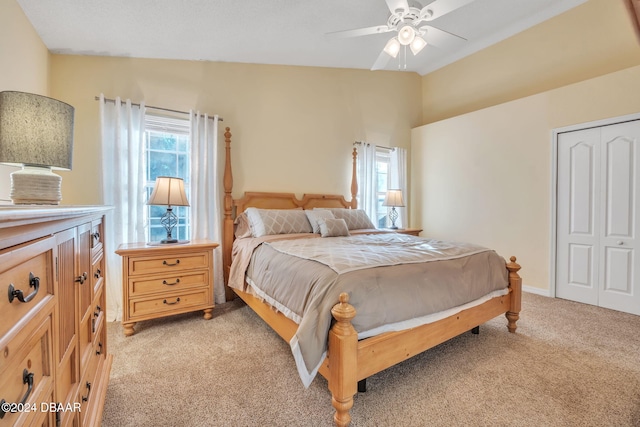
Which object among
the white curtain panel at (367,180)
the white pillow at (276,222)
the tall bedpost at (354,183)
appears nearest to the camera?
the white pillow at (276,222)

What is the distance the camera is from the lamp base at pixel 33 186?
1242 mm

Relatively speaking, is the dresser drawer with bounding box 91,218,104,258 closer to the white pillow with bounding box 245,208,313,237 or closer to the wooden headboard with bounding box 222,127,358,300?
the white pillow with bounding box 245,208,313,237

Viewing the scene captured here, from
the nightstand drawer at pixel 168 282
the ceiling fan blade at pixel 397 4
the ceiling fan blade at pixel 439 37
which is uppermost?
the ceiling fan blade at pixel 397 4

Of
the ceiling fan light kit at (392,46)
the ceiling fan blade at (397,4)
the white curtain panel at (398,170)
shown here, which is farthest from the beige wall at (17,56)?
the white curtain panel at (398,170)

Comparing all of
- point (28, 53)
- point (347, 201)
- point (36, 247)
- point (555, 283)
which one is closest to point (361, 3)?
point (347, 201)

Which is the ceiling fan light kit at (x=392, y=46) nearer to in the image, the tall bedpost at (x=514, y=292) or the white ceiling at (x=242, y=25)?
the white ceiling at (x=242, y=25)

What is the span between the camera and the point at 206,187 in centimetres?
317

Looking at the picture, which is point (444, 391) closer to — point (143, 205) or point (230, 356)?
point (230, 356)

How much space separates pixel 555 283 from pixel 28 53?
5695mm

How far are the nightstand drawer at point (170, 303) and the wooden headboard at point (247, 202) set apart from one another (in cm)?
61

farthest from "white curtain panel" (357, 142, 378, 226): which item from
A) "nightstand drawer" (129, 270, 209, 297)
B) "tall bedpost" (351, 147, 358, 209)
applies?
"nightstand drawer" (129, 270, 209, 297)

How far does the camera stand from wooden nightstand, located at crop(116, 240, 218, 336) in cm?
234

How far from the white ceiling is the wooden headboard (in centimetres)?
95

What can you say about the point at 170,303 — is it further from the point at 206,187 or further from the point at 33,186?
the point at 33,186
